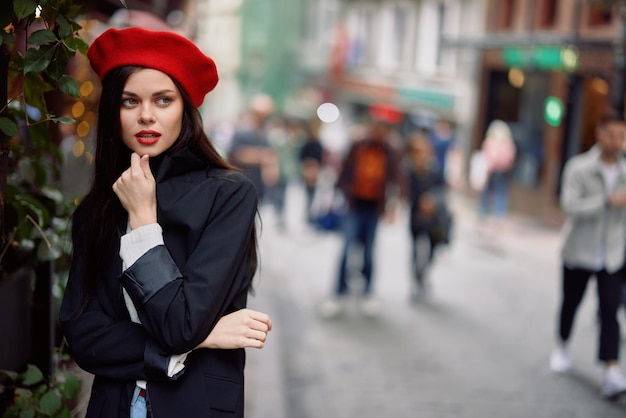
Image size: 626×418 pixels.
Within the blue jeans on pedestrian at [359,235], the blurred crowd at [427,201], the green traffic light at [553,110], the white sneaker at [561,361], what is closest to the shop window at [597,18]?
the green traffic light at [553,110]

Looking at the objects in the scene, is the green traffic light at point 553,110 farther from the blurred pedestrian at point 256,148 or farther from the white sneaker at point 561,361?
the white sneaker at point 561,361

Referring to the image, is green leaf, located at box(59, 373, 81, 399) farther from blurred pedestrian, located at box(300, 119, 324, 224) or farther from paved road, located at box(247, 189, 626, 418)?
blurred pedestrian, located at box(300, 119, 324, 224)

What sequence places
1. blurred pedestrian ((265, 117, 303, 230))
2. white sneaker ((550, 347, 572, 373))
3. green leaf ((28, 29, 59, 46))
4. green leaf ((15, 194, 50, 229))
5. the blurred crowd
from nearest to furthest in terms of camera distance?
1. green leaf ((28, 29, 59, 46))
2. green leaf ((15, 194, 50, 229))
3. the blurred crowd
4. white sneaker ((550, 347, 572, 373))
5. blurred pedestrian ((265, 117, 303, 230))

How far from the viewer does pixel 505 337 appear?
7.57 meters

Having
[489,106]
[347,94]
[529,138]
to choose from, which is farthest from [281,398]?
→ [347,94]

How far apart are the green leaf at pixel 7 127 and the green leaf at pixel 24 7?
34 cm

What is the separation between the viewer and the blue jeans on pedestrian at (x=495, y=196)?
14234 mm

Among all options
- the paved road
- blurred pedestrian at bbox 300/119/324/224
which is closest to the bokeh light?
blurred pedestrian at bbox 300/119/324/224

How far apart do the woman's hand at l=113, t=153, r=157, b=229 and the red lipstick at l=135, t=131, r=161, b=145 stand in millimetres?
92

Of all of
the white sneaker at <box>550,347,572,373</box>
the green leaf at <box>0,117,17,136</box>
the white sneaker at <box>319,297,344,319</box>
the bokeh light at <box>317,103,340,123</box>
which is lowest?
the bokeh light at <box>317,103,340,123</box>

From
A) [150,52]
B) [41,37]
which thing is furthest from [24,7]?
[150,52]

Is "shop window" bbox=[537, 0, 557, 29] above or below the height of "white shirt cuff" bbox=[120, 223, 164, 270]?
above

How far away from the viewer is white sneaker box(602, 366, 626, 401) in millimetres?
5684

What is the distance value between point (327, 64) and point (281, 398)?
31368 mm
